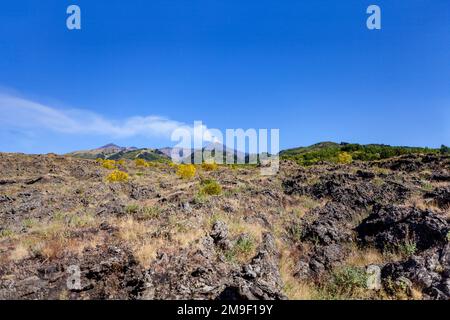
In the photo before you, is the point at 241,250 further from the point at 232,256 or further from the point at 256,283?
the point at 256,283

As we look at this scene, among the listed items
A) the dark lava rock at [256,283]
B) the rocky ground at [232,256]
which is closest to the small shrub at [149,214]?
the rocky ground at [232,256]

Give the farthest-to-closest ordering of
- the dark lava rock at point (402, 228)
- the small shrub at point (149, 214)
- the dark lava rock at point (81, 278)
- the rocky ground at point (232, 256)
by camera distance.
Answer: the small shrub at point (149, 214)
the dark lava rock at point (402, 228)
the rocky ground at point (232, 256)
the dark lava rock at point (81, 278)

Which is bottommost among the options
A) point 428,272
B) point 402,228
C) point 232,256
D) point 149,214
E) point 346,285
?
point 346,285

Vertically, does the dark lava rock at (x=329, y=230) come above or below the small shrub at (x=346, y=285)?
above

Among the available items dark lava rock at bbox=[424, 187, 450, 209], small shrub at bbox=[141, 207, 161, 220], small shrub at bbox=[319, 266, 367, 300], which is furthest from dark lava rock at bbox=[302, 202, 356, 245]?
small shrub at bbox=[141, 207, 161, 220]

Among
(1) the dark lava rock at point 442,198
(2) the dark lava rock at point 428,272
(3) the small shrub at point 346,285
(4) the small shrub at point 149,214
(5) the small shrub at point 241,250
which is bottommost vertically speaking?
(3) the small shrub at point 346,285

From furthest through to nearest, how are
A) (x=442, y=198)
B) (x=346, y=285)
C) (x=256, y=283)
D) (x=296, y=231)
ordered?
(x=442, y=198) < (x=296, y=231) < (x=346, y=285) < (x=256, y=283)

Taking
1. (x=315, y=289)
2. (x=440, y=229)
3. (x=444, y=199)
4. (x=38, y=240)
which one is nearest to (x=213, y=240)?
(x=315, y=289)

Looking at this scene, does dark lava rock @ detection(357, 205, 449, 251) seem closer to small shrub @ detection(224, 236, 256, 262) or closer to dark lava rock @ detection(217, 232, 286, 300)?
small shrub @ detection(224, 236, 256, 262)

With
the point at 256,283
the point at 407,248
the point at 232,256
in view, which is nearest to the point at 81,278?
the point at 232,256

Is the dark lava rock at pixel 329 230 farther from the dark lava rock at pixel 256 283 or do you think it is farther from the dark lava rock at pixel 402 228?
the dark lava rock at pixel 256 283
